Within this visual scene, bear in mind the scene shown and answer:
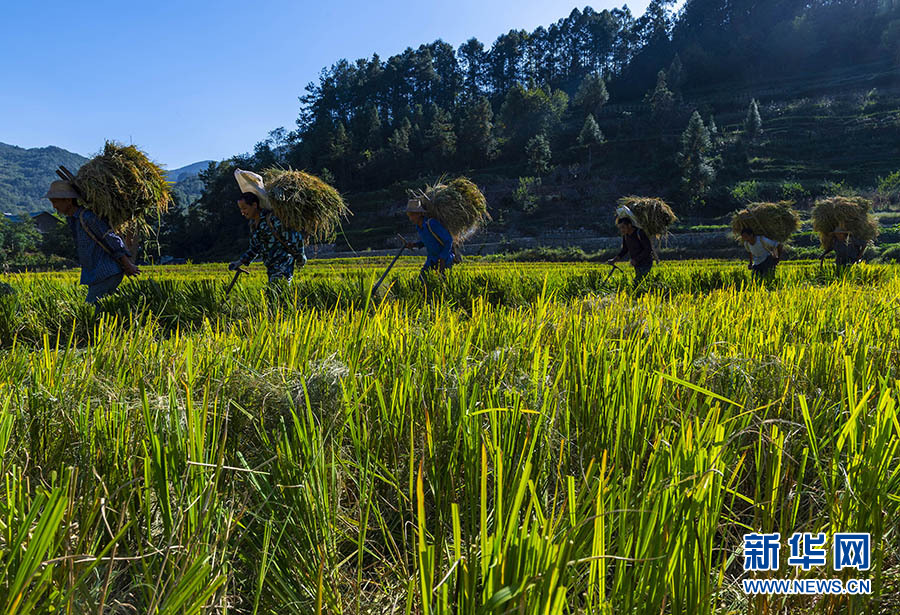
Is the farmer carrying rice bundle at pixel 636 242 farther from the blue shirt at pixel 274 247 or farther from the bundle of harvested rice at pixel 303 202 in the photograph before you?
the blue shirt at pixel 274 247

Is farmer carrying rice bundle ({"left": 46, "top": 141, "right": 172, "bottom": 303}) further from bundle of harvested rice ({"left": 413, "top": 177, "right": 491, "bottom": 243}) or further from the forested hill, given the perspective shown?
the forested hill

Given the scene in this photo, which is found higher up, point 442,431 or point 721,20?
point 721,20

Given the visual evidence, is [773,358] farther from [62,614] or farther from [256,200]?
[256,200]

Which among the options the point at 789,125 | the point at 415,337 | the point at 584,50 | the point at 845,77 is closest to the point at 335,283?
the point at 415,337

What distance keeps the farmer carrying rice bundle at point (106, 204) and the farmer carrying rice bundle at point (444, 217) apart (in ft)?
9.80

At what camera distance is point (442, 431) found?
1321 mm

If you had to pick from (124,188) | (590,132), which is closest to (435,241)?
(124,188)

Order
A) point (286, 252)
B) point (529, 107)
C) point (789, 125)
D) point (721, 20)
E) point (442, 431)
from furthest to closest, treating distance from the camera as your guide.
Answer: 1. point (721, 20)
2. point (529, 107)
3. point (789, 125)
4. point (286, 252)
5. point (442, 431)

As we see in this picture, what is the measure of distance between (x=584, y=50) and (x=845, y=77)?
41494 millimetres

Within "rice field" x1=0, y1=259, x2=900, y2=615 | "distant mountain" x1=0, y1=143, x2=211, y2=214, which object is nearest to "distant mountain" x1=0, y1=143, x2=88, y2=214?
"distant mountain" x1=0, y1=143, x2=211, y2=214

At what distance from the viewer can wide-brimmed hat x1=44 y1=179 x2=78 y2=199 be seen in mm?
4664

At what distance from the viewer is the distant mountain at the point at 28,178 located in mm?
148000

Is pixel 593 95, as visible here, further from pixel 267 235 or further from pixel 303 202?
pixel 267 235

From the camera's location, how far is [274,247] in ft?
17.3
